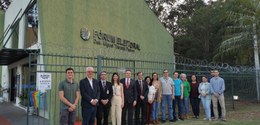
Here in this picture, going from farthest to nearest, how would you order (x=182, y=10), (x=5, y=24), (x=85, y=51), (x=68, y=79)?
1. (x=182, y=10)
2. (x=5, y=24)
3. (x=85, y=51)
4. (x=68, y=79)

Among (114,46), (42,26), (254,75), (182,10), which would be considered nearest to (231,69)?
(254,75)

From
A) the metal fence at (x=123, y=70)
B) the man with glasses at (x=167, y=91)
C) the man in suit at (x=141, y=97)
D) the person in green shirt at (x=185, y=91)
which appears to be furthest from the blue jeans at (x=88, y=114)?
the person in green shirt at (x=185, y=91)

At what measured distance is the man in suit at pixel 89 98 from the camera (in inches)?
277

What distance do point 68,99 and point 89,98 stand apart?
1.78ft

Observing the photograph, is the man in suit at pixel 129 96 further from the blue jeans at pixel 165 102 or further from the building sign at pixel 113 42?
the building sign at pixel 113 42

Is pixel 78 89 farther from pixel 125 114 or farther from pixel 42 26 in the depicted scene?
pixel 42 26

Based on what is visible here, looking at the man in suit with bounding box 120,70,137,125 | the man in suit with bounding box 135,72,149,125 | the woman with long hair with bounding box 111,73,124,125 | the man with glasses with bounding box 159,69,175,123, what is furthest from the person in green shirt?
the woman with long hair with bounding box 111,73,124,125

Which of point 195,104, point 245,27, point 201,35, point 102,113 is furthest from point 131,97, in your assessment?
point 201,35

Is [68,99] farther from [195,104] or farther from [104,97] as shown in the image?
[195,104]

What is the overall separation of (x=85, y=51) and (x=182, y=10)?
28.3 meters

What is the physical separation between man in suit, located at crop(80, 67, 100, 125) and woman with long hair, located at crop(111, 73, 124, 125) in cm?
76

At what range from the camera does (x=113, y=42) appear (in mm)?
15938

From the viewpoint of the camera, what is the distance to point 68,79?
6859 mm

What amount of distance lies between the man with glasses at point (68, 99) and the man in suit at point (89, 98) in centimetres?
25
